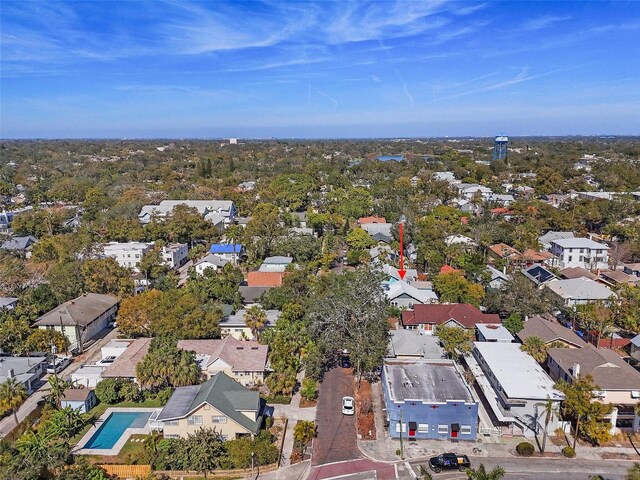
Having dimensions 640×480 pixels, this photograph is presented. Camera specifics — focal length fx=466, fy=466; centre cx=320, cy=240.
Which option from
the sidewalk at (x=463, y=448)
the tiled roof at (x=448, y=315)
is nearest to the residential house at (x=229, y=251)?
the tiled roof at (x=448, y=315)

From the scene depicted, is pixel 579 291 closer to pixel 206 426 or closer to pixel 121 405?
pixel 206 426

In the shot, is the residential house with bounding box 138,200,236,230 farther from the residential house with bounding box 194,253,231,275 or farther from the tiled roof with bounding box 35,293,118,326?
the tiled roof with bounding box 35,293,118,326

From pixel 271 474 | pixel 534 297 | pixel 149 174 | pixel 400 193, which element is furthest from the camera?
pixel 149 174

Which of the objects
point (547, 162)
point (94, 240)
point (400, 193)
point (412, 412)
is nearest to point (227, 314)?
point (412, 412)

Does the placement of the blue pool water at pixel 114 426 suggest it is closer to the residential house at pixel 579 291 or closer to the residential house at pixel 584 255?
the residential house at pixel 579 291

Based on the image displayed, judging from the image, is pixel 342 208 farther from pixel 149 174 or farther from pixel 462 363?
pixel 149 174

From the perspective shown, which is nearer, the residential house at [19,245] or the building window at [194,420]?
the building window at [194,420]
